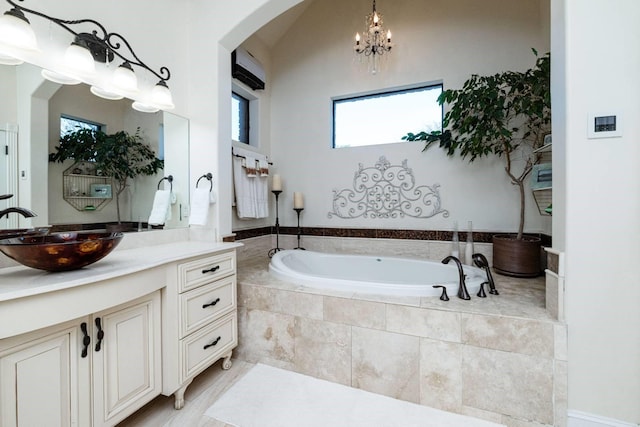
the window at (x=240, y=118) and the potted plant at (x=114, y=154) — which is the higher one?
the window at (x=240, y=118)

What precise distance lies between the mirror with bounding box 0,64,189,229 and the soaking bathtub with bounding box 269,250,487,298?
100cm

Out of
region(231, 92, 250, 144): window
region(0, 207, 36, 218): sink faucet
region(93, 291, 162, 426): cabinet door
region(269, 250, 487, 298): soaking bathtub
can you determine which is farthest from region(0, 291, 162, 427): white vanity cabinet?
region(231, 92, 250, 144): window

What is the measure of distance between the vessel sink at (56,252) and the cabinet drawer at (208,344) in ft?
2.20

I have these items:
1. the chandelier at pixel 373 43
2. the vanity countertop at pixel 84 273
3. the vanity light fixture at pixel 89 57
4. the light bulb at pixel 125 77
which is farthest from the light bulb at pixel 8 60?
the chandelier at pixel 373 43

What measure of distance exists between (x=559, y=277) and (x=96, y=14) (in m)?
2.94

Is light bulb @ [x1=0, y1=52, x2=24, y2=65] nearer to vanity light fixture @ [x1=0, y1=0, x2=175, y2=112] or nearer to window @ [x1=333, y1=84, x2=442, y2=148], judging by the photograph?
vanity light fixture @ [x1=0, y1=0, x2=175, y2=112]

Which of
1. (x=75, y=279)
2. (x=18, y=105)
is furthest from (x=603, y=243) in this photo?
(x=18, y=105)

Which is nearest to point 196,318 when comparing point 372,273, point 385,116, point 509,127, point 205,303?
point 205,303

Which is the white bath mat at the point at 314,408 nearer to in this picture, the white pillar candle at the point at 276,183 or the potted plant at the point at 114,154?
the potted plant at the point at 114,154

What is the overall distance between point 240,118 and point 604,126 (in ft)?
10.1

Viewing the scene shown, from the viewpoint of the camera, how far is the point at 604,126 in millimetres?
1272

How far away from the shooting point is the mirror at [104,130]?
1.39 m

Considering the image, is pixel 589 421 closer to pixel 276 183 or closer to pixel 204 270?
pixel 204 270

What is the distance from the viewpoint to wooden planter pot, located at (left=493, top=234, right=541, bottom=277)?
2.16 metres
